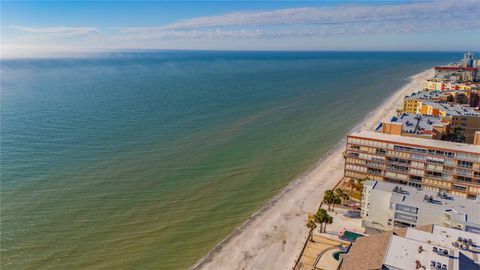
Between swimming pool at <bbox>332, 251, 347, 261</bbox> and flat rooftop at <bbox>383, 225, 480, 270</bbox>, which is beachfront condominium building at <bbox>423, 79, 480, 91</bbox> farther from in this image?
swimming pool at <bbox>332, 251, 347, 261</bbox>

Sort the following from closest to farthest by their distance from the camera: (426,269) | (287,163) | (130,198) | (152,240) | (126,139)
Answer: (426,269)
(152,240)
(130,198)
(287,163)
(126,139)

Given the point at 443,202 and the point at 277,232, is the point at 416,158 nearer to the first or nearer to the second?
the point at 443,202

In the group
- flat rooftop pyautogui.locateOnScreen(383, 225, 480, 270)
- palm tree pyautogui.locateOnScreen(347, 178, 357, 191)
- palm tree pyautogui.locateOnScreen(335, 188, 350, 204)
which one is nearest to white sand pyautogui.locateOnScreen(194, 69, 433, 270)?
palm tree pyautogui.locateOnScreen(347, 178, 357, 191)

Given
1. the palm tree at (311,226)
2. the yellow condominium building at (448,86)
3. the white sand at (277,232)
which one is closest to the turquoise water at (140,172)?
the white sand at (277,232)

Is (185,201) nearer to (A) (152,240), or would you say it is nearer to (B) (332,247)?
(A) (152,240)

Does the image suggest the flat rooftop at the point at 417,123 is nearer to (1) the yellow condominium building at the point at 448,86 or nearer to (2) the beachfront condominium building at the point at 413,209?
(2) the beachfront condominium building at the point at 413,209

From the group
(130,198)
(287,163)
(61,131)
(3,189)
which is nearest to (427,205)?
(287,163)
